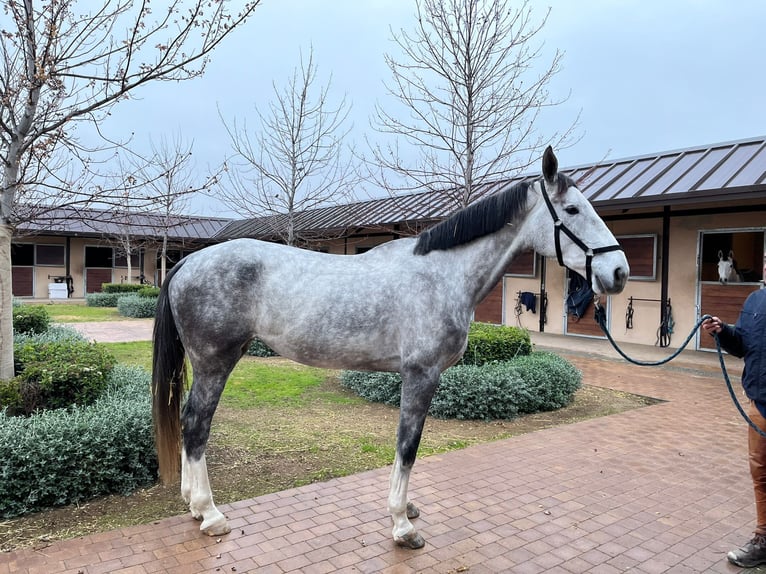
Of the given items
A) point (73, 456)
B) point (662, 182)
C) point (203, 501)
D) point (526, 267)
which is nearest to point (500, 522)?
point (203, 501)

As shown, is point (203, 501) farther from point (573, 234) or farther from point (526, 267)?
point (526, 267)

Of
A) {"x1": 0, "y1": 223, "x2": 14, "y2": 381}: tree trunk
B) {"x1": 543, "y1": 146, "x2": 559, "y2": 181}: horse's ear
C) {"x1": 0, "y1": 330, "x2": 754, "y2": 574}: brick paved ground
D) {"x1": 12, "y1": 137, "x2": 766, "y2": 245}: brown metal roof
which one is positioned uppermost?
{"x1": 12, "y1": 137, "x2": 766, "y2": 245}: brown metal roof

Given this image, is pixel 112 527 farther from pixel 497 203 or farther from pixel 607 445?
pixel 607 445

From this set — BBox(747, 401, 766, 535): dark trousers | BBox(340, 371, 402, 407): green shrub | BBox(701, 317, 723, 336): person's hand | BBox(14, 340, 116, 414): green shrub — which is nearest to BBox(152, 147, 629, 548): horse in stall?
BBox(701, 317, 723, 336): person's hand

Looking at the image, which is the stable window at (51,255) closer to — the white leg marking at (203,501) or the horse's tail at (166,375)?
the horse's tail at (166,375)

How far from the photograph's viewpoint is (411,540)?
285cm

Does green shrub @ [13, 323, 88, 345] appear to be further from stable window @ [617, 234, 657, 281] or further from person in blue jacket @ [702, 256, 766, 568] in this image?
stable window @ [617, 234, 657, 281]

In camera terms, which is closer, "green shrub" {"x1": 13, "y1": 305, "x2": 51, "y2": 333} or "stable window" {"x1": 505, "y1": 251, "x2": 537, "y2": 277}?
"green shrub" {"x1": 13, "y1": 305, "x2": 51, "y2": 333}

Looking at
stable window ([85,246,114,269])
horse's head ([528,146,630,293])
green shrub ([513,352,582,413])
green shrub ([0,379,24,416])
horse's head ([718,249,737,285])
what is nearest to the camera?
horse's head ([528,146,630,293])

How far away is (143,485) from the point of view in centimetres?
361

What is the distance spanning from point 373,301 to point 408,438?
80 cm

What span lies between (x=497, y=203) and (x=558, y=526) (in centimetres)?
209

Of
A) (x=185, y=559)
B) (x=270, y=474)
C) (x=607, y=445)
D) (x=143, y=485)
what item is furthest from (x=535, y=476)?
(x=143, y=485)

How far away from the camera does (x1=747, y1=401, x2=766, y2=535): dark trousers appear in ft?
8.96
